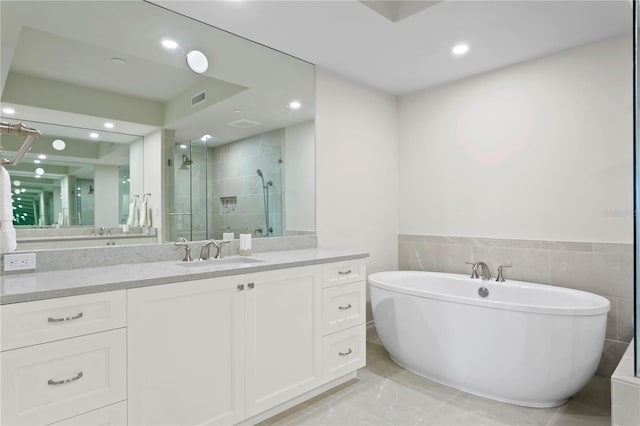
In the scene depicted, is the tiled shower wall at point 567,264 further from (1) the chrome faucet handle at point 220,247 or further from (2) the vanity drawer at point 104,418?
(2) the vanity drawer at point 104,418

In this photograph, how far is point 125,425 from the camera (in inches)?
61.1

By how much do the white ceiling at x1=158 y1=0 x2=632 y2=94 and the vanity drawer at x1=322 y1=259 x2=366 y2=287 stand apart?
1.64 metres

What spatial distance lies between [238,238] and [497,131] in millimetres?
2475

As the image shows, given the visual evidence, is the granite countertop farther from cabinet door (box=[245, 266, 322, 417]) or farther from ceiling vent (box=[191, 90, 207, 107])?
ceiling vent (box=[191, 90, 207, 107])

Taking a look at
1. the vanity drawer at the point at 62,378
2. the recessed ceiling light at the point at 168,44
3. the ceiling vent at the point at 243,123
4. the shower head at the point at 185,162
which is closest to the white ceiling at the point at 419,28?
the recessed ceiling light at the point at 168,44

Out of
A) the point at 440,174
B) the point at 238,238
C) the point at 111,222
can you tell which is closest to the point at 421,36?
the point at 440,174

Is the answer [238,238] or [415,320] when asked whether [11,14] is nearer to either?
[238,238]

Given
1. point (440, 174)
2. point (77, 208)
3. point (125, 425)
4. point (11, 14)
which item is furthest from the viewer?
point (440, 174)

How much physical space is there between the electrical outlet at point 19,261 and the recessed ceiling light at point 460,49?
3.08 meters

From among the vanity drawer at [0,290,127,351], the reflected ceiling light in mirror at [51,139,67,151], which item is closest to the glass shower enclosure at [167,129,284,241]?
the reflected ceiling light in mirror at [51,139,67,151]

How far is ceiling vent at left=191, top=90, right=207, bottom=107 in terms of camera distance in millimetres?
2490

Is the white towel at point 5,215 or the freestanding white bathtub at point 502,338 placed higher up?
the white towel at point 5,215

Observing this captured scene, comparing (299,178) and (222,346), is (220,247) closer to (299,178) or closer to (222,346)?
(222,346)

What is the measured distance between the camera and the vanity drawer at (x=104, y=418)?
1.42m
